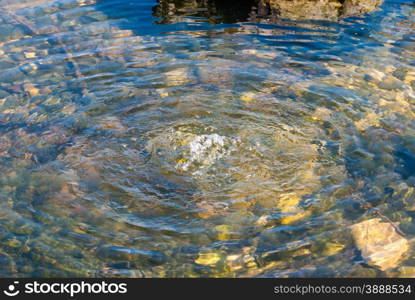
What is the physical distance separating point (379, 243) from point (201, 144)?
2.61 meters

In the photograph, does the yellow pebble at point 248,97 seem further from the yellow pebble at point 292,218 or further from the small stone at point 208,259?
the small stone at point 208,259

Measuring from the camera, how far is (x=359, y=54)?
8844 millimetres

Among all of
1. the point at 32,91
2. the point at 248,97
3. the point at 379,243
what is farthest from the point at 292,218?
the point at 32,91

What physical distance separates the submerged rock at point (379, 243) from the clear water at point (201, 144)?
0.11 meters

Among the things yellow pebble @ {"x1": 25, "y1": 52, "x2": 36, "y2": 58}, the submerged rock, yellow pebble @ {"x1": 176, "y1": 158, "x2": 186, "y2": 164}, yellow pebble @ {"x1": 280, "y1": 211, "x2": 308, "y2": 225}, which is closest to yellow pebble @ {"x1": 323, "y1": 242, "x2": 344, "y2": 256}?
the submerged rock

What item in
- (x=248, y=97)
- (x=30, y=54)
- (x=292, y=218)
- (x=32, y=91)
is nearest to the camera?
(x=292, y=218)

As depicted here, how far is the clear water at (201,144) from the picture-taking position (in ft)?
16.5

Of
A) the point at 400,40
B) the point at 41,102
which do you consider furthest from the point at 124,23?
the point at 400,40

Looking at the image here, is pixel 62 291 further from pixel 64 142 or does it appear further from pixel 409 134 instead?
pixel 409 134

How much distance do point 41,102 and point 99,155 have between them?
6.24 ft

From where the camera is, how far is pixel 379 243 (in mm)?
5070

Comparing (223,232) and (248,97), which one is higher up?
(248,97)

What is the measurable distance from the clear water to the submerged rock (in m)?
0.11

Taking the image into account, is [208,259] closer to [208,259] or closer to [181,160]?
[208,259]
